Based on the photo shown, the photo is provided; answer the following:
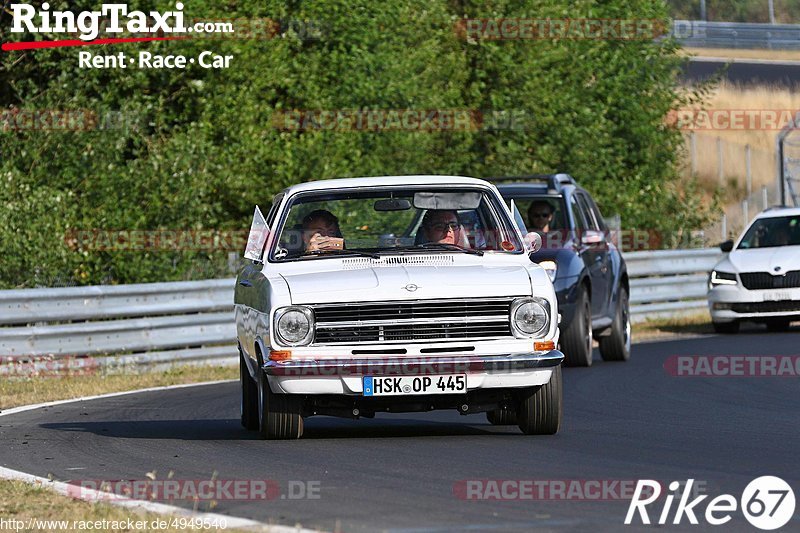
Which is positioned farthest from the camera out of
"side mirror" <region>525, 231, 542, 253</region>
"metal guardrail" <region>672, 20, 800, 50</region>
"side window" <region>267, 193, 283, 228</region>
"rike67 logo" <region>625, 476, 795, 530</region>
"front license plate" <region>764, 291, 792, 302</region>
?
"metal guardrail" <region>672, 20, 800, 50</region>

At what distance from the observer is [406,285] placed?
997 cm

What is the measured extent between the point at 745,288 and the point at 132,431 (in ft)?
40.3

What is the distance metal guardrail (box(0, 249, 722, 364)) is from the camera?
16.9 meters

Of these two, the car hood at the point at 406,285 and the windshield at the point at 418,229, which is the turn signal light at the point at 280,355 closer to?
the car hood at the point at 406,285

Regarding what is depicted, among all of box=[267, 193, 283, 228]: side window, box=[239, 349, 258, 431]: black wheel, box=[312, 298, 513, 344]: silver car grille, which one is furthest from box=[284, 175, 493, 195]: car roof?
box=[312, 298, 513, 344]: silver car grille

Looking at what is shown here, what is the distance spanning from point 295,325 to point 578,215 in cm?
812

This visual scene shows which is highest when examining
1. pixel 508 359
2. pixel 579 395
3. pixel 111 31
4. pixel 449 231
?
pixel 111 31

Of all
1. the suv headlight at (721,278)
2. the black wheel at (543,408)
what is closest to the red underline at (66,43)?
the suv headlight at (721,278)

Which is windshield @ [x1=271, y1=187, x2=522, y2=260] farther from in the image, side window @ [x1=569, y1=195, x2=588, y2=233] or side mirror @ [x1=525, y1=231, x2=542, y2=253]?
side window @ [x1=569, y1=195, x2=588, y2=233]

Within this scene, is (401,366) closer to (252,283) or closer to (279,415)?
(279,415)

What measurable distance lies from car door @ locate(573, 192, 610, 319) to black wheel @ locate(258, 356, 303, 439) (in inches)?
270

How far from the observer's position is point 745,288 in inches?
870

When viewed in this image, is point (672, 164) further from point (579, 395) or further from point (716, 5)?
point (716, 5)

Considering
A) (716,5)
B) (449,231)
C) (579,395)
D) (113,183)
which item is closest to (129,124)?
(113,183)
